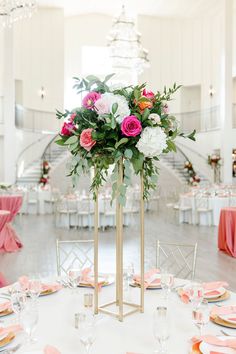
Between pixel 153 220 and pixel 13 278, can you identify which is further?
pixel 153 220

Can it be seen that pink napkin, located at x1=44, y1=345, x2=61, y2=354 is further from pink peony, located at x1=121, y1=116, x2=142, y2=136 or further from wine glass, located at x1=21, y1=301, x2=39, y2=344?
pink peony, located at x1=121, y1=116, x2=142, y2=136

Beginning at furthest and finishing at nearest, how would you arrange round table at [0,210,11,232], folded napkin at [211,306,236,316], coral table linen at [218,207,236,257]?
coral table linen at [218,207,236,257] → round table at [0,210,11,232] → folded napkin at [211,306,236,316]

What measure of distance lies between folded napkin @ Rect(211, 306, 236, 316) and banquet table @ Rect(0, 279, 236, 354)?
98 mm

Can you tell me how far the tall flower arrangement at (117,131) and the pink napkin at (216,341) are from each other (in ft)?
2.26

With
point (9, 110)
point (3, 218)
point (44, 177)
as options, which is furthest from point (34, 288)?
point (44, 177)

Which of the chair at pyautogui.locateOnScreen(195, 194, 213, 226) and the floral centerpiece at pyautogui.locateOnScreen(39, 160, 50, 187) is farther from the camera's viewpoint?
the floral centerpiece at pyautogui.locateOnScreen(39, 160, 50, 187)

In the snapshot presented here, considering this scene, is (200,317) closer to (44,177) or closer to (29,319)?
(29,319)

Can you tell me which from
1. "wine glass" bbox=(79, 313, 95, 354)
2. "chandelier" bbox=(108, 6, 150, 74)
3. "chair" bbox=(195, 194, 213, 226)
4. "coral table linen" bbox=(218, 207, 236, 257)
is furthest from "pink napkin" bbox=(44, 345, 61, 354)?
"chandelier" bbox=(108, 6, 150, 74)

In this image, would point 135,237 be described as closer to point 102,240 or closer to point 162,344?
point 102,240

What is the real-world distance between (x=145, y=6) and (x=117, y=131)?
18.6m

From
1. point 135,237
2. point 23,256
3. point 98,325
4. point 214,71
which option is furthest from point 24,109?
point 98,325

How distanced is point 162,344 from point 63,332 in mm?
545

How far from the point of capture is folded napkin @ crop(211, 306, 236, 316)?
220 cm

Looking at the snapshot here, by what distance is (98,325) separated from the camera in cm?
209
